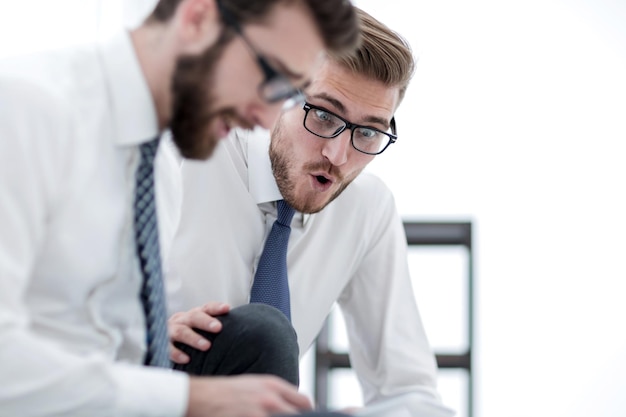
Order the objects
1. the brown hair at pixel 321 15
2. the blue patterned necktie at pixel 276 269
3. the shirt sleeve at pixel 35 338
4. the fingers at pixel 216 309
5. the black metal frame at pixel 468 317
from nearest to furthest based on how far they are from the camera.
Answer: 1. the shirt sleeve at pixel 35 338
2. the brown hair at pixel 321 15
3. the fingers at pixel 216 309
4. the blue patterned necktie at pixel 276 269
5. the black metal frame at pixel 468 317

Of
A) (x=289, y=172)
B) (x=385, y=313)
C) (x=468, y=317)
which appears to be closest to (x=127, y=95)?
(x=289, y=172)

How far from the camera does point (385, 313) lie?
2.11m

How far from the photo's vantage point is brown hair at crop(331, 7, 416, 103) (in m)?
1.89

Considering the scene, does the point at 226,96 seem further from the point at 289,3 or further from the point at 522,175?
the point at 522,175

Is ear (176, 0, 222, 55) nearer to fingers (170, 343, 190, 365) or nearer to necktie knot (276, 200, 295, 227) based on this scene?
fingers (170, 343, 190, 365)

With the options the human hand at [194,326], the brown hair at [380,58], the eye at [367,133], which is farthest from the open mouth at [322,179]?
the human hand at [194,326]

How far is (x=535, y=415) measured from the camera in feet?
11.0

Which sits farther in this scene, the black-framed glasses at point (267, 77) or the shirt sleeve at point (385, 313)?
the shirt sleeve at point (385, 313)

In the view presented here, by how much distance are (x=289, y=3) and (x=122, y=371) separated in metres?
0.54

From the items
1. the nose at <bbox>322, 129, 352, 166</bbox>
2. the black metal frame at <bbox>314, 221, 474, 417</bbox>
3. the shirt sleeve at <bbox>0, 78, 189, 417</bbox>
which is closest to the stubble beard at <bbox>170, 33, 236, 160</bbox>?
the shirt sleeve at <bbox>0, 78, 189, 417</bbox>

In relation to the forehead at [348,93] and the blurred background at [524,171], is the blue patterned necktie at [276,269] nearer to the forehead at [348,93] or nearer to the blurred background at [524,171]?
the forehead at [348,93]

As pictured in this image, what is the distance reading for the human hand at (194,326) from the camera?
1.49m

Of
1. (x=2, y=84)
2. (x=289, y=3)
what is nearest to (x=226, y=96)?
(x=289, y=3)

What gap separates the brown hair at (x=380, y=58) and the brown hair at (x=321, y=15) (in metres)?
0.61
